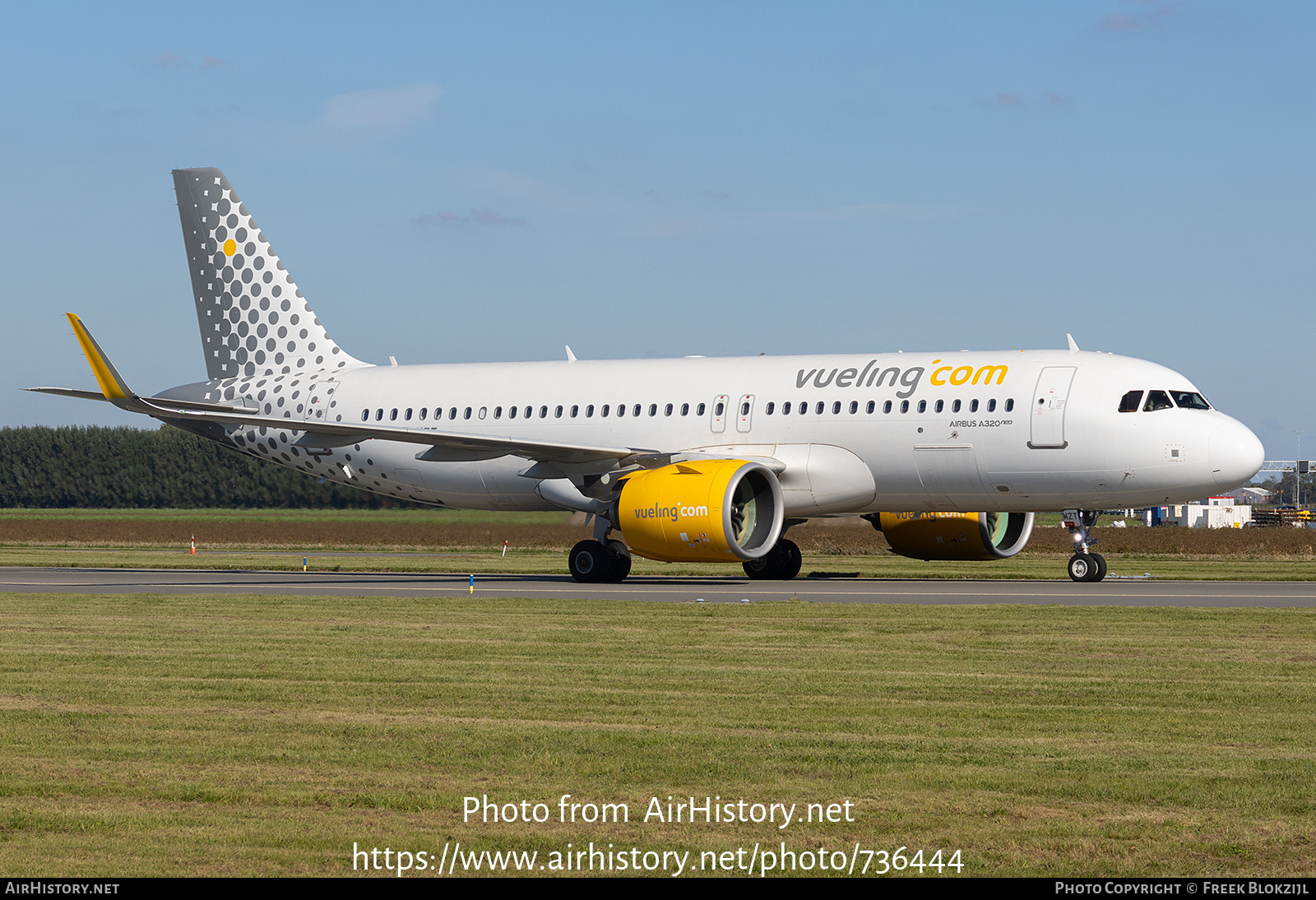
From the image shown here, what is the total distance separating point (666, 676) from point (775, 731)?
3046 millimetres

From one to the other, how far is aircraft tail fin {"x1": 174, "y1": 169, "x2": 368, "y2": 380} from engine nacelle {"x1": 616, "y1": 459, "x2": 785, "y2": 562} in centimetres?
1148

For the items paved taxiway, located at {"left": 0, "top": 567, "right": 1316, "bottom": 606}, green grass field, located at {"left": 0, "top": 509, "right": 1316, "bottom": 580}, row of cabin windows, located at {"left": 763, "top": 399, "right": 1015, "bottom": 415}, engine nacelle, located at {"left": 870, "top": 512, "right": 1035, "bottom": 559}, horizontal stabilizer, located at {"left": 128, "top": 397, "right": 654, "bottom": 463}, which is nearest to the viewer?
paved taxiway, located at {"left": 0, "top": 567, "right": 1316, "bottom": 606}

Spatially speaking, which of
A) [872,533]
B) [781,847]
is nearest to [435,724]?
[781,847]

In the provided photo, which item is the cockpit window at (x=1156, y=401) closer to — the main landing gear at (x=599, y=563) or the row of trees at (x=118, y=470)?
the main landing gear at (x=599, y=563)

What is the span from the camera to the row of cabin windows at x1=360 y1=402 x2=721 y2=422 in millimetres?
29812

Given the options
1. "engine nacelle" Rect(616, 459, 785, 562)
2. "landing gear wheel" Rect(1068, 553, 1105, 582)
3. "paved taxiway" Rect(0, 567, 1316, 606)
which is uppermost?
"engine nacelle" Rect(616, 459, 785, 562)

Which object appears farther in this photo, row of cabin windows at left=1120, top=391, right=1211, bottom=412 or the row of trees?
the row of trees

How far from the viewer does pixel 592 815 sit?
7.47 m

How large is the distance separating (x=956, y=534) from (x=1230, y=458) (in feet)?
22.0

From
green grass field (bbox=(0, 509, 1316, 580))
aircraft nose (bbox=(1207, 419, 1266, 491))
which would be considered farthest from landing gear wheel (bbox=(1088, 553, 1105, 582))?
aircraft nose (bbox=(1207, 419, 1266, 491))

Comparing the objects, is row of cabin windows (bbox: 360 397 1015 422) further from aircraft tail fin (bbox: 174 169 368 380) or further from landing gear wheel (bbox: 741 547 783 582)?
landing gear wheel (bbox: 741 547 783 582)

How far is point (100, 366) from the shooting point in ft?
92.8

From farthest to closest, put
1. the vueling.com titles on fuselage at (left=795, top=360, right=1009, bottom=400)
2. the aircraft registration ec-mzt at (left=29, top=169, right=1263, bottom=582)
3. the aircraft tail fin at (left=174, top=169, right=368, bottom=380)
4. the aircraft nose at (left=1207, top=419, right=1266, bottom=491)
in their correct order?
the aircraft tail fin at (left=174, top=169, right=368, bottom=380) < the vueling.com titles on fuselage at (left=795, top=360, right=1009, bottom=400) < the aircraft registration ec-mzt at (left=29, top=169, right=1263, bottom=582) < the aircraft nose at (left=1207, top=419, right=1266, bottom=491)

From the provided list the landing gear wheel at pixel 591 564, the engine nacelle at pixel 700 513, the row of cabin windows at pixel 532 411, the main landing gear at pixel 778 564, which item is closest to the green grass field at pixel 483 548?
the main landing gear at pixel 778 564
